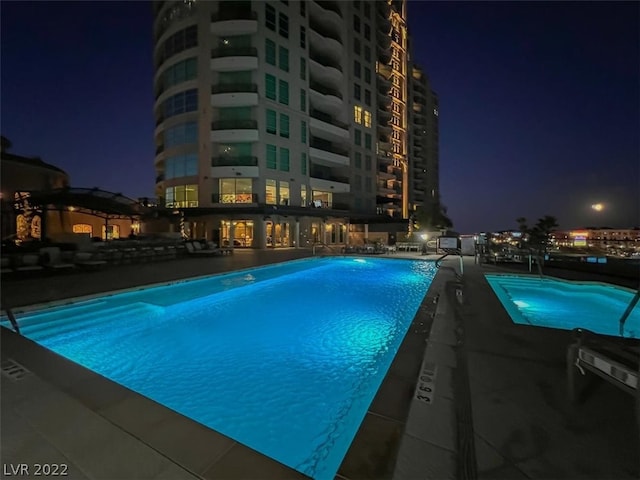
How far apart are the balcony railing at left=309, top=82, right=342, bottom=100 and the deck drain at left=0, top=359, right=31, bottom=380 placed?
30.3m

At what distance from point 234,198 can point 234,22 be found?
1322cm

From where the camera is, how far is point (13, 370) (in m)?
3.04

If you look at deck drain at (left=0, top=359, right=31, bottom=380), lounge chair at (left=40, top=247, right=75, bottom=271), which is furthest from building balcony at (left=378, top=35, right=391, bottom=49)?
deck drain at (left=0, top=359, right=31, bottom=380)

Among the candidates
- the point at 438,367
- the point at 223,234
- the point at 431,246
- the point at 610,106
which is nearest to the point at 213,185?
the point at 223,234

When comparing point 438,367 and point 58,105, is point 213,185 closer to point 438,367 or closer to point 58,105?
point 438,367

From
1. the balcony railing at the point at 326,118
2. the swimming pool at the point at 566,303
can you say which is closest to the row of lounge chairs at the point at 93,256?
the swimming pool at the point at 566,303

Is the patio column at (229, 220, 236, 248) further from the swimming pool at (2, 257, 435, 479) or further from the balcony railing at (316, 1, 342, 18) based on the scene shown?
the balcony railing at (316, 1, 342, 18)

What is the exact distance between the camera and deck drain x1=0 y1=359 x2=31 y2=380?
2908mm

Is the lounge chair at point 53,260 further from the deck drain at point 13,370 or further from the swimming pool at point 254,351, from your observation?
the deck drain at point 13,370

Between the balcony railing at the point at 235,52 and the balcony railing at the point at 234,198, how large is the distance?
1065 centimetres

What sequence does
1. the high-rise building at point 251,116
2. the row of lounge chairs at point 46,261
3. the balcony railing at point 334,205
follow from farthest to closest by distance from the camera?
the balcony railing at point 334,205 → the high-rise building at point 251,116 → the row of lounge chairs at point 46,261

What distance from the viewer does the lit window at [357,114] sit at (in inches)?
1305

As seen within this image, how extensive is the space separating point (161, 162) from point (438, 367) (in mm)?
30635

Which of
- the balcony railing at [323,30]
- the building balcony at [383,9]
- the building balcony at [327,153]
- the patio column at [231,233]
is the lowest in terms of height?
the patio column at [231,233]
